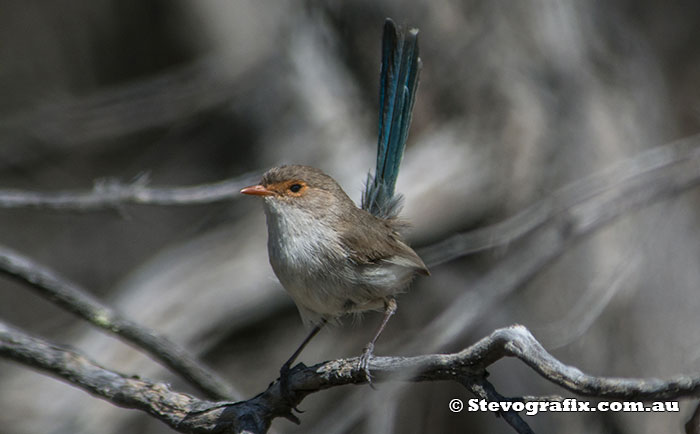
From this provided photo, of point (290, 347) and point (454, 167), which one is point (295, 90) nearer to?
point (454, 167)

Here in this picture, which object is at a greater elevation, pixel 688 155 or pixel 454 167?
pixel 454 167

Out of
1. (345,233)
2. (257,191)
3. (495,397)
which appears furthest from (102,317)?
(495,397)

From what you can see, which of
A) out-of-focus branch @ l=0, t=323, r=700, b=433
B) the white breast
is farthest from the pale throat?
out-of-focus branch @ l=0, t=323, r=700, b=433

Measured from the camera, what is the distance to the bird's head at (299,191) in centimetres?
357

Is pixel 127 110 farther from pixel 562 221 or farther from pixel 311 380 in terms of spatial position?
pixel 311 380

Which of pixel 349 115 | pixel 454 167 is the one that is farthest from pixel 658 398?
pixel 349 115

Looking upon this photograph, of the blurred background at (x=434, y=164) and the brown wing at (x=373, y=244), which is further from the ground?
the blurred background at (x=434, y=164)

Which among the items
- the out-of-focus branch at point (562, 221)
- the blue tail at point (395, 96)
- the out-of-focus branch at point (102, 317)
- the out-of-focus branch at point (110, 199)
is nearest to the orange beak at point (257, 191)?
the out-of-focus branch at point (110, 199)

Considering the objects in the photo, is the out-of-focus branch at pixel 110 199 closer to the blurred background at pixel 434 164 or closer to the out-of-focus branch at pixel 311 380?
the out-of-focus branch at pixel 311 380

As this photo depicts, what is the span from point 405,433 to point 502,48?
3.28m

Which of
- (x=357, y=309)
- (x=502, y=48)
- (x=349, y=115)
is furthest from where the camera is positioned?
(x=349, y=115)

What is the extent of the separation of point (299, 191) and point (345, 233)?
363mm

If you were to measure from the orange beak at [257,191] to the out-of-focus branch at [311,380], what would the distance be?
0.87 metres

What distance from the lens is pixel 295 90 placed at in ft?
23.4
